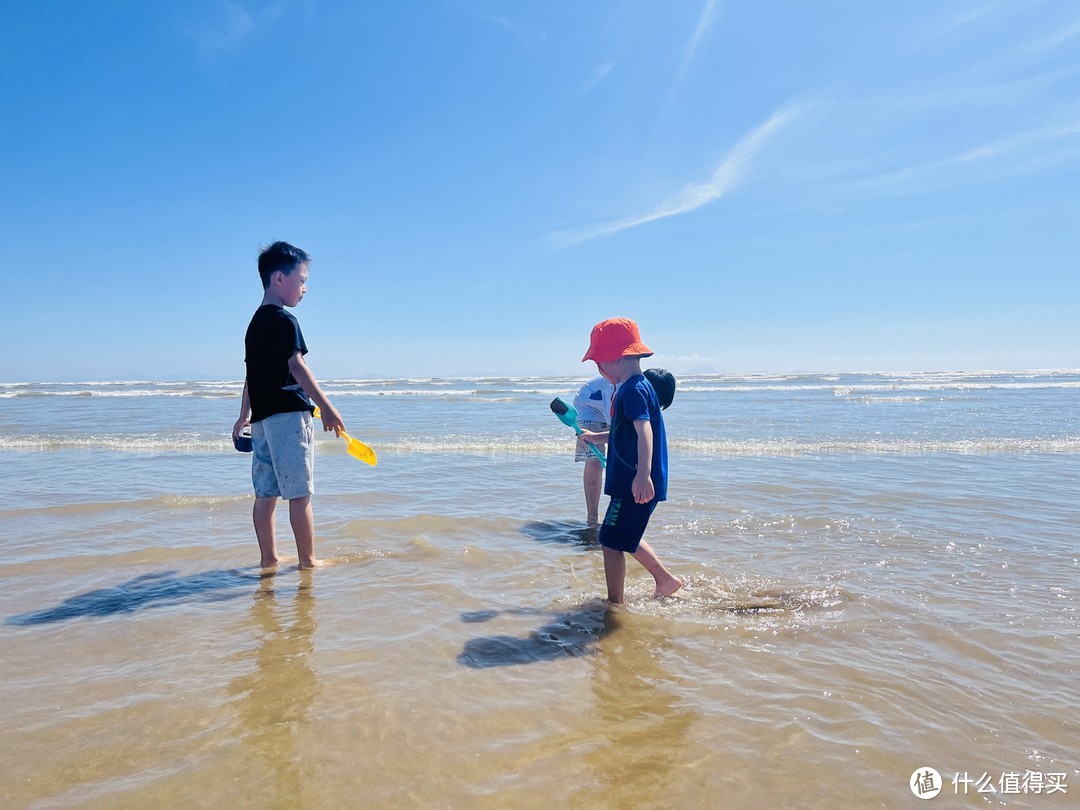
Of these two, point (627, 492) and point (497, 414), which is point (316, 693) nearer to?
point (627, 492)

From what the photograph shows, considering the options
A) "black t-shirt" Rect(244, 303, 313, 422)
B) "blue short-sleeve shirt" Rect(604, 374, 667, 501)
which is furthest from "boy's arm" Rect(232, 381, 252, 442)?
"blue short-sleeve shirt" Rect(604, 374, 667, 501)

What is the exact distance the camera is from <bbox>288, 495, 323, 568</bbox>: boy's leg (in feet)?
14.1

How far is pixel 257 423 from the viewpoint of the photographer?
428cm

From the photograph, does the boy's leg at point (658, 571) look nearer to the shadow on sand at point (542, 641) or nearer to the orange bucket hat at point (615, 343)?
the shadow on sand at point (542, 641)

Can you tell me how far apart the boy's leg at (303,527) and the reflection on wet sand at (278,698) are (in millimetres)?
643

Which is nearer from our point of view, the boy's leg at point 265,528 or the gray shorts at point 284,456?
the gray shorts at point 284,456

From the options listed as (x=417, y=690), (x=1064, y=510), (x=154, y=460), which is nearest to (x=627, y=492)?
(x=417, y=690)

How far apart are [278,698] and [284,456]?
6.65 feet

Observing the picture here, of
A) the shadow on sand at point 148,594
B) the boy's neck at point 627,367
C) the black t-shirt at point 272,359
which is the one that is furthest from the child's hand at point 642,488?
the shadow on sand at point 148,594

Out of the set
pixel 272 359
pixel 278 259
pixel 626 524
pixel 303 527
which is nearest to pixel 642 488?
pixel 626 524

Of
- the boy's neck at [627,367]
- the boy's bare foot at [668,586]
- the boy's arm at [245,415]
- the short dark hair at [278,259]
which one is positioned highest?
the short dark hair at [278,259]

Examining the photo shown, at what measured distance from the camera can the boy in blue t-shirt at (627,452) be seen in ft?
11.7

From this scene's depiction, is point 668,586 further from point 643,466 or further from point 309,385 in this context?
point 309,385

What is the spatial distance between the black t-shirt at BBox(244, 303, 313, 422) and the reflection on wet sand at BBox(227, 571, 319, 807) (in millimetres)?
1357
